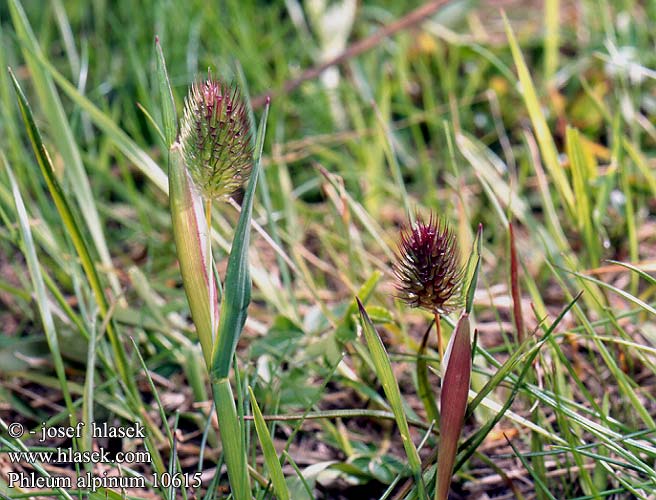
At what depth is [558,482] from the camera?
1.10 metres

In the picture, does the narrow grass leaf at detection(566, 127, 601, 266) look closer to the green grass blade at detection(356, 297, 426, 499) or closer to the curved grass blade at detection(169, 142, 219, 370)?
the green grass blade at detection(356, 297, 426, 499)

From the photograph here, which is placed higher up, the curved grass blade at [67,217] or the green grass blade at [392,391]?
the curved grass blade at [67,217]

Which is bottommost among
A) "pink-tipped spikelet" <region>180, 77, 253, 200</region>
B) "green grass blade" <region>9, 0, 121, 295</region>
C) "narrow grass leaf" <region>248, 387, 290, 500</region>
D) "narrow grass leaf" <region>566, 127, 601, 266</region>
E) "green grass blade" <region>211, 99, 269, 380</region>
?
"narrow grass leaf" <region>248, 387, 290, 500</region>

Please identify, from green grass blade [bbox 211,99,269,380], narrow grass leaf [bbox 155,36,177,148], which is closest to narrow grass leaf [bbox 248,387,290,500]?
green grass blade [bbox 211,99,269,380]

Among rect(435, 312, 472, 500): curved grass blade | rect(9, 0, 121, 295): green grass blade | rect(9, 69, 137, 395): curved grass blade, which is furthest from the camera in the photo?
rect(9, 0, 121, 295): green grass blade

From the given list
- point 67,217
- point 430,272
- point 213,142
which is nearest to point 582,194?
point 430,272

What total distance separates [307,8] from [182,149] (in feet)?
5.14

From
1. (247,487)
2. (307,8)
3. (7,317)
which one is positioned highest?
(307,8)

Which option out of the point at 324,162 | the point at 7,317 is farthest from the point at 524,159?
the point at 7,317

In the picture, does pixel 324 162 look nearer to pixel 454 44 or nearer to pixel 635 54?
pixel 454 44

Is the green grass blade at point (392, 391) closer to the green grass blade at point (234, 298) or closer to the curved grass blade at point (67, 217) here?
the green grass blade at point (234, 298)

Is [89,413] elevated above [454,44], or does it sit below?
below

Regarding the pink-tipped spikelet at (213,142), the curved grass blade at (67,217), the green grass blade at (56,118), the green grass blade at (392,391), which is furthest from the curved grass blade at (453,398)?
the green grass blade at (56,118)

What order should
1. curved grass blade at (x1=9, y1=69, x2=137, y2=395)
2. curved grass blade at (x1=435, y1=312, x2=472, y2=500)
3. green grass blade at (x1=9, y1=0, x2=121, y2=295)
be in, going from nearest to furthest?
1. curved grass blade at (x1=435, y1=312, x2=472, y2=500)
2. curved grass blade at (x1=9, y1=69, x2=137, y2=395)
3. green grass blade at (x1=9, y1=0, x2=121, y2=295)
